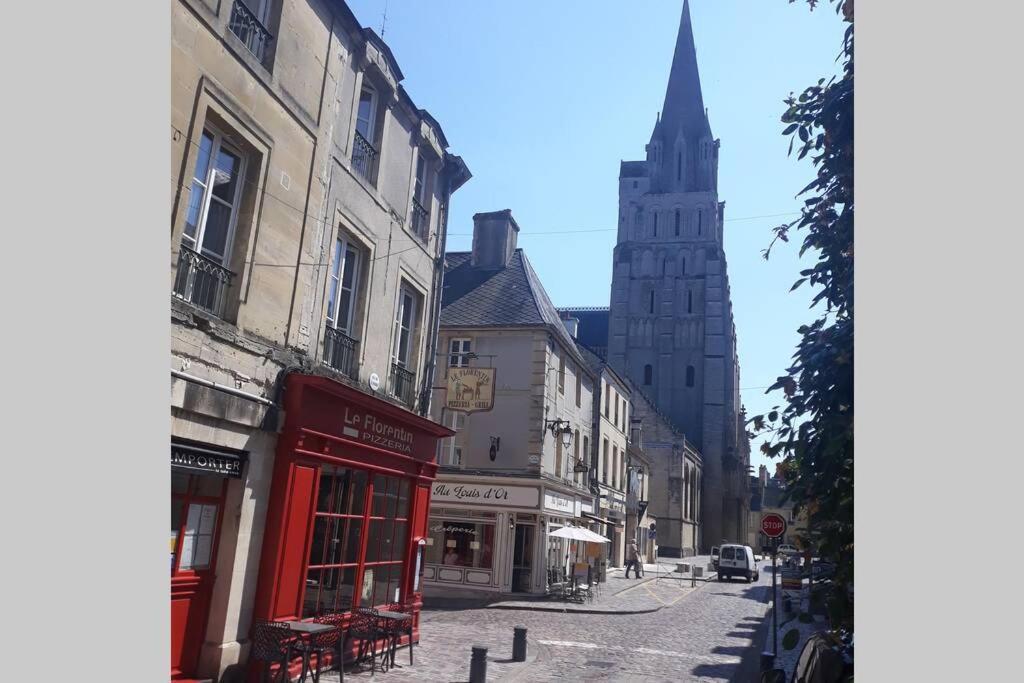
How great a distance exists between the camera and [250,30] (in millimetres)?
7984

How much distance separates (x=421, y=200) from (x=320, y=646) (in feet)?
24.0

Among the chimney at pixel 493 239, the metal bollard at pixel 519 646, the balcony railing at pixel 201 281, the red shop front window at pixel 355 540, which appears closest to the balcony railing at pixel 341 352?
the red shop front window at pixel 355 540

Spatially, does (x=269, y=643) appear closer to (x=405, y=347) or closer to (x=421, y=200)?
(x=405, y=347)

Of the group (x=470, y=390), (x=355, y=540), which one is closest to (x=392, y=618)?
(x=355, y=540)

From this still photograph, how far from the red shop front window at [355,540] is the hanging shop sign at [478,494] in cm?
1036

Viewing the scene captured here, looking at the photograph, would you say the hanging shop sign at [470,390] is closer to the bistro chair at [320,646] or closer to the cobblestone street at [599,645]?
the cobblestone street at [599,645]

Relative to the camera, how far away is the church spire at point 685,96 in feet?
254

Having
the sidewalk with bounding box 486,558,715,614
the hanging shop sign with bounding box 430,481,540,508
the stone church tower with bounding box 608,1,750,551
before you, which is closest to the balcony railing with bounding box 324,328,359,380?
the sidewalk with bounding box 486,558,715,614

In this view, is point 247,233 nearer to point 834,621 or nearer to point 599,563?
point 834,621

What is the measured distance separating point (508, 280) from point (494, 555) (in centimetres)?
907

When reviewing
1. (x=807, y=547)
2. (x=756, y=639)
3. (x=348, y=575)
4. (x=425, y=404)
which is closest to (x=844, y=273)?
(x=807, y=547)

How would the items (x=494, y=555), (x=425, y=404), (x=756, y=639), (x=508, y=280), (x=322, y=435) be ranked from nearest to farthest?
(x=322, y=435) → (x=425, y=404) → (x=756, y=639) → (x=494, y=555) → (x=508, y=280)

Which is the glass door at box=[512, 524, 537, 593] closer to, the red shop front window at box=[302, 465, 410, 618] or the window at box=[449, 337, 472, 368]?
the window at box=[449, 337, 472, 368]

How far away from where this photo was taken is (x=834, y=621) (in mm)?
3986
